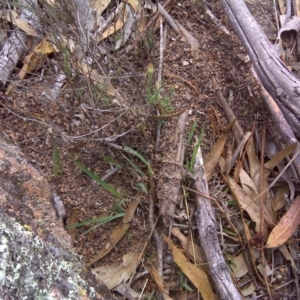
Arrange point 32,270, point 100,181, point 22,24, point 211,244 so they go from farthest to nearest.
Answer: point 22,24, point 100,181, point 211,244, point 32,270

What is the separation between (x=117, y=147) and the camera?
5.50 ft

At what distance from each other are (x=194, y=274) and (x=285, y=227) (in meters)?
0.37

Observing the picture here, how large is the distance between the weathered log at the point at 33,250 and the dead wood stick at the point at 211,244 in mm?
447

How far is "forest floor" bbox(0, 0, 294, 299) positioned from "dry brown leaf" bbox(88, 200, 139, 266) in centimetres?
2

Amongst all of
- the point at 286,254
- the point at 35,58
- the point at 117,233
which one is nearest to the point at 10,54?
the point at 35,58

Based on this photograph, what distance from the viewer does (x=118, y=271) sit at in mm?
1565

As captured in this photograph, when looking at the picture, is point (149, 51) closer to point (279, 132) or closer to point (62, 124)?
point (62, 124)

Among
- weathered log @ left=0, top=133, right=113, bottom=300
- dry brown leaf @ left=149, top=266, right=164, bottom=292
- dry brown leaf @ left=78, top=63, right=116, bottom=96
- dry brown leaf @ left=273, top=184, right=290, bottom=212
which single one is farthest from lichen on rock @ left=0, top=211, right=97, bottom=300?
dry brown leaf @ left=273, top=184, right=290, bottom=212

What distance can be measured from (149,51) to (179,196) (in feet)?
2.08

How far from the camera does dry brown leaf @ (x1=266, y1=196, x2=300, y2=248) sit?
1.58 metres

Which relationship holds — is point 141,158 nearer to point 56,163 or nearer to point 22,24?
point 56,163

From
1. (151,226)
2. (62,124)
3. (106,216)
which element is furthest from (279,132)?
(62,124)

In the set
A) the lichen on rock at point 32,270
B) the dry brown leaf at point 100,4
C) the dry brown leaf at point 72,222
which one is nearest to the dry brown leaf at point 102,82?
the dry brown leaf at point 100,4

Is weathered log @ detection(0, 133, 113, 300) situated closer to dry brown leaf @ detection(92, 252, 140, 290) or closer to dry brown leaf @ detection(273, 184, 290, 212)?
dry brown leaf @ detection(92, 252, 140, 290)
